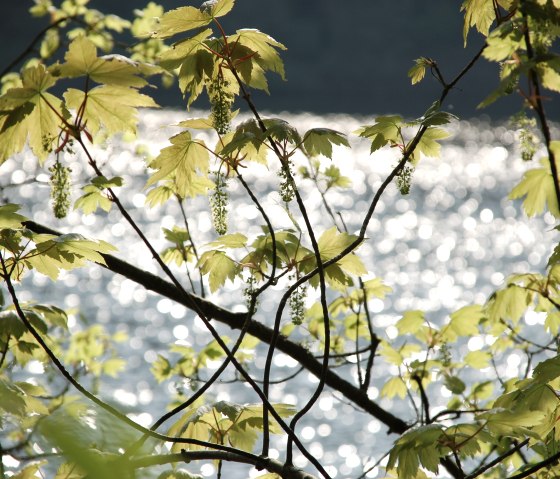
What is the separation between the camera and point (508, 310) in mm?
2609

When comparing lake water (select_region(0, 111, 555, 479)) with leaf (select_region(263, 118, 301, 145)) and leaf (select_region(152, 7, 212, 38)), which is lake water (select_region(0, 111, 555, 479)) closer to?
leaf (select_region(152, 7, 212, 38))

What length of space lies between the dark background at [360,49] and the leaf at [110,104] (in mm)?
55580

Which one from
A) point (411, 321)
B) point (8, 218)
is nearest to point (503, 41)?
point (8, 218)

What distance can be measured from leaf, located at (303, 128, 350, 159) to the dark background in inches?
2189

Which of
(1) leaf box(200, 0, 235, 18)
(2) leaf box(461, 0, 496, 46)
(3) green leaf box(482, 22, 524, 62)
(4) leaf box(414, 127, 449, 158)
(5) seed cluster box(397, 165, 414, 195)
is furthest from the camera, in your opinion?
(4) leaf box(414, 127, 449, 158)

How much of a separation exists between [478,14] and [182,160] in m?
1.05

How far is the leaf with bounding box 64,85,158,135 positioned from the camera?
1.83 m

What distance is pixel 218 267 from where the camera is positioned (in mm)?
2203

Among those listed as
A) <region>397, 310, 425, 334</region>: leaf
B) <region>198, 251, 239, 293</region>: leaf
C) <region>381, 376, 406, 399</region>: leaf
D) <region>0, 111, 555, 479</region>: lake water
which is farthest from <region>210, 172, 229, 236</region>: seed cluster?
<region>0, 111, 555, 479</region>: lake water

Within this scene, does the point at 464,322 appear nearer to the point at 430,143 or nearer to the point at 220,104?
the point at 430,143

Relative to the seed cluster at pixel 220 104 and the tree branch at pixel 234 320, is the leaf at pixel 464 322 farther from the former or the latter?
the seed cluster at pixel 220 104

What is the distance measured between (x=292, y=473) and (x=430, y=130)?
1149 mm

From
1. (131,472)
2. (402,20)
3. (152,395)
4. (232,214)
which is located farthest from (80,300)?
(402,20)

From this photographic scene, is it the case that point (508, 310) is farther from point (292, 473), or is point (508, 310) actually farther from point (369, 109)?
point (369, 109)
